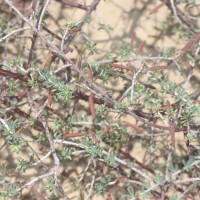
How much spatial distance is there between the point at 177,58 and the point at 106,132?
1.43 ft

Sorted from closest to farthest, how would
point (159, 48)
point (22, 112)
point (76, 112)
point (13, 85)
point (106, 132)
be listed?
point (13, 85), point (106, 132), point (22, 112), point (76, 112), point (159, 48)

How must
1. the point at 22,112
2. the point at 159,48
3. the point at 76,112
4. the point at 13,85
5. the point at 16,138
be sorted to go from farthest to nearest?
1. the point at 159,48
2. the point at 76,112
3. the point at 22,112
4. the point at 13,85
5. the point at 16,138

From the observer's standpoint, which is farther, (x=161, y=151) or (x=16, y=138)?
(x=161, y=151)

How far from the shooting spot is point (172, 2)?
88.7 inches

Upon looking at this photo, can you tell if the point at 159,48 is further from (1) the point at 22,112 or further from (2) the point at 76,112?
(1) the point at 22,112

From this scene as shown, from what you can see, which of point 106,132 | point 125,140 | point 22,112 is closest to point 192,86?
point 125,140

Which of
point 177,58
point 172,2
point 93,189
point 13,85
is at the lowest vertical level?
point 93,189

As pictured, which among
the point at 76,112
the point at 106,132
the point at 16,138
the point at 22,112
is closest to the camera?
the point at 16,138

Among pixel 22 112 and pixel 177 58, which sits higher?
pixel 177 58

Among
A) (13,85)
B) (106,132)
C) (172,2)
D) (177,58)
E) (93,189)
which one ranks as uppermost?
(172,2)

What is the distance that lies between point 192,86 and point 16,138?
1103 millimetres

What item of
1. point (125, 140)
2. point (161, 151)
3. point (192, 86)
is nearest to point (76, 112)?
point (125, 140)

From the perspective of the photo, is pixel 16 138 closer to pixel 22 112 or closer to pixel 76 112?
pixel 22 112

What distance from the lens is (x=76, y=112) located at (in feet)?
8.01
